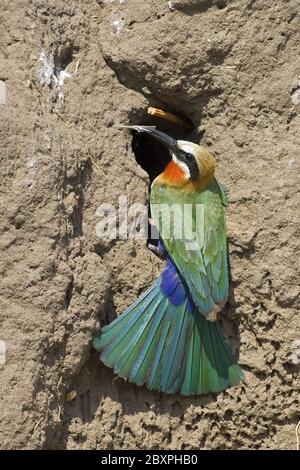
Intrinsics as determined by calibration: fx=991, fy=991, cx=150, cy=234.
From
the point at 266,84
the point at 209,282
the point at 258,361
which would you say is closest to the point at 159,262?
the point at 209,282

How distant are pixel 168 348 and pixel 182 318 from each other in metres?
0.13

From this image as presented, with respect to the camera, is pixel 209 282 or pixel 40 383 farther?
pixel 209 282

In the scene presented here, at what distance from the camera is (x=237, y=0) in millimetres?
3992

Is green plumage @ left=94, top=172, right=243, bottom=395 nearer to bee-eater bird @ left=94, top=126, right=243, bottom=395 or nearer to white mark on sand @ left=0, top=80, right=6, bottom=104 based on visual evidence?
bee-eater bird @ left=94, top=126, right=243, bottom=395

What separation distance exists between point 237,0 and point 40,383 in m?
1.72

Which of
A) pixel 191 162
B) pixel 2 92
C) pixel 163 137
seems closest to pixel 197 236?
pixel 191 162

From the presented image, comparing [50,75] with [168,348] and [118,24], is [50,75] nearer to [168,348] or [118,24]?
[118,24]

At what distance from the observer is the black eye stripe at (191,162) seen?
4.01 m

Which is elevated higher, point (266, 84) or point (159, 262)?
point (266, 84)

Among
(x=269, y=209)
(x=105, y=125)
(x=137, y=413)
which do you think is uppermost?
(x=105, y=125)

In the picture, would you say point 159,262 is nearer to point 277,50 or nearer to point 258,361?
point 258,361

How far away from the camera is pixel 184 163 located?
406 cm

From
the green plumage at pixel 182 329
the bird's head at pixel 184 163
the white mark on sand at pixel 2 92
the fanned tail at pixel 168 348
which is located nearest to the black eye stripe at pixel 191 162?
the bird's head at pixel 184 163

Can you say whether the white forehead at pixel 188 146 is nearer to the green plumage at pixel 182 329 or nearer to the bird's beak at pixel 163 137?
the bird's beak at pixel 163 137
